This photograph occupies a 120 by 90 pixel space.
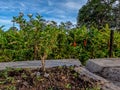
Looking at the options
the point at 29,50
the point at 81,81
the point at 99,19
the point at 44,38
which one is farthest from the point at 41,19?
the point at 99,19

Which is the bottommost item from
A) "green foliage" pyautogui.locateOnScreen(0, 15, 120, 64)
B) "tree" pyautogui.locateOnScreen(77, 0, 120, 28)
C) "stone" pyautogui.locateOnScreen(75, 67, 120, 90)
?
"stone" pyautogui.locateOnScreen(75, 67, 120, 90)

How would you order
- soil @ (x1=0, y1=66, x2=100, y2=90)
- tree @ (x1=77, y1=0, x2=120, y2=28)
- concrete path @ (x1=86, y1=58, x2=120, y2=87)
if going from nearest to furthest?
soil @ (x1=0, y1=66, x2=100, y2=90) → concrete path @ (x1=86, y1=58, x2=120, y2=87) → tree @ (x1=77, y1=0, x2=120, y2=28)

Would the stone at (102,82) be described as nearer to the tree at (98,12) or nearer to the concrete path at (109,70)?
the concrete path at (109,70)

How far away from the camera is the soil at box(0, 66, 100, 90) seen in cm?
348

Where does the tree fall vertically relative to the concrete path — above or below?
above

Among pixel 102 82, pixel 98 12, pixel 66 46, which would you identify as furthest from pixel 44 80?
pixel 98 12

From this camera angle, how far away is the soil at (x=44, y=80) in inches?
137

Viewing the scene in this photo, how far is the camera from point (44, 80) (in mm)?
3664

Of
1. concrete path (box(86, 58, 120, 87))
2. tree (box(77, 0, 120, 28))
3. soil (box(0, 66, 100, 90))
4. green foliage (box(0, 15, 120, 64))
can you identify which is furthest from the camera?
tree (box(77, 0, 120, 28))

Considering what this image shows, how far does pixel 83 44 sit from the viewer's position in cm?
713

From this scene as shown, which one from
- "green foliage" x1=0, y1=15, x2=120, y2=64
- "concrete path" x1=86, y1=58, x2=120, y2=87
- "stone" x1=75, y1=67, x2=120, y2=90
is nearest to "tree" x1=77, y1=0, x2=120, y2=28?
"green foliage" x1=0, y1=15, x2=120, y2=64

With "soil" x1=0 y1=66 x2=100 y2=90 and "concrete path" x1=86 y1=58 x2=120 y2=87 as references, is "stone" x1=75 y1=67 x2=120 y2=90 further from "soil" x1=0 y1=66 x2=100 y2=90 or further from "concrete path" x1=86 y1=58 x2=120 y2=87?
"concrete path" x1=86 y1=58 x2=120 y2=87

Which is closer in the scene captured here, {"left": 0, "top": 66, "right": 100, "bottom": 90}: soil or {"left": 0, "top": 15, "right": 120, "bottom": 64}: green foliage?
{"left": 0, "top": 66, "right": 100, "bottom": 90}: soil

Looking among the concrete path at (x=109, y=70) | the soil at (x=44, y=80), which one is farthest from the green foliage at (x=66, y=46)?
the soil at (x=44, y=80)
